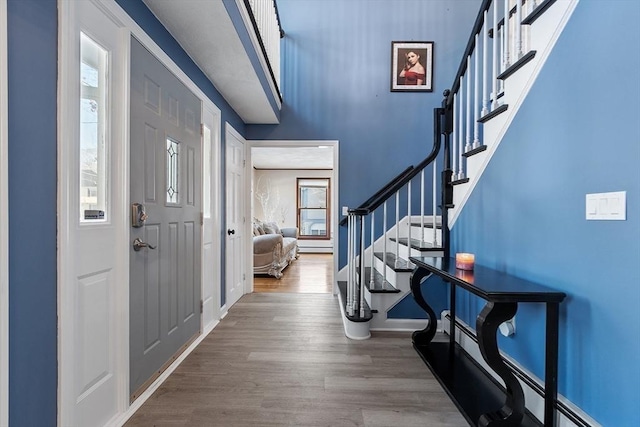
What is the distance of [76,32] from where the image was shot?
4.33 ft

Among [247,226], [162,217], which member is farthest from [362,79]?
[162,217]

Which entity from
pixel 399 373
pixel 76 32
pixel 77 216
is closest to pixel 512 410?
pixel 399 373

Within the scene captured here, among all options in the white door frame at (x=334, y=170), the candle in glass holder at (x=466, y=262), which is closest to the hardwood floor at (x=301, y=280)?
the white door frame at (x=334, y=170)

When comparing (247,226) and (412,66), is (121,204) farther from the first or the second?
(412,66)

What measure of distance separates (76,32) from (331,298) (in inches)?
Answer: 133

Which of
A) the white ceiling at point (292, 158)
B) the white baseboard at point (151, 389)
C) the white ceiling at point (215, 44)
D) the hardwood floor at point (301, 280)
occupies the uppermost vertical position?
the white ceiling at point (292, 158)

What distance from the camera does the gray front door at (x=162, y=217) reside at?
178 cm

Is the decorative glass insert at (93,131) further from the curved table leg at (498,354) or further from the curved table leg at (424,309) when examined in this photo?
the curved table leg at (424,309)

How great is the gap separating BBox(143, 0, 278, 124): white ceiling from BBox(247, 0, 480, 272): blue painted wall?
90 centimetres

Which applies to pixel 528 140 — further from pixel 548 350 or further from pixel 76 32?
pixel 76 32

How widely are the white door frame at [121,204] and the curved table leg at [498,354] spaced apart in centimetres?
175

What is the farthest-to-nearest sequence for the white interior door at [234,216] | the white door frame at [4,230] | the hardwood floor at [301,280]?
1. the hardwood floor at [301,280]
2. the white interior door at [234,216]
3. the white door frame at [4,230]

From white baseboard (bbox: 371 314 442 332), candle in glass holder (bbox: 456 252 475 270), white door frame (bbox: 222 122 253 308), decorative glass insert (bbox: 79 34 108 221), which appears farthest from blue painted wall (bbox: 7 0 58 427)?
white door frame (bbox: 222 122 253 308)

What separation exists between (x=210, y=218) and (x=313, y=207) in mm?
6280
